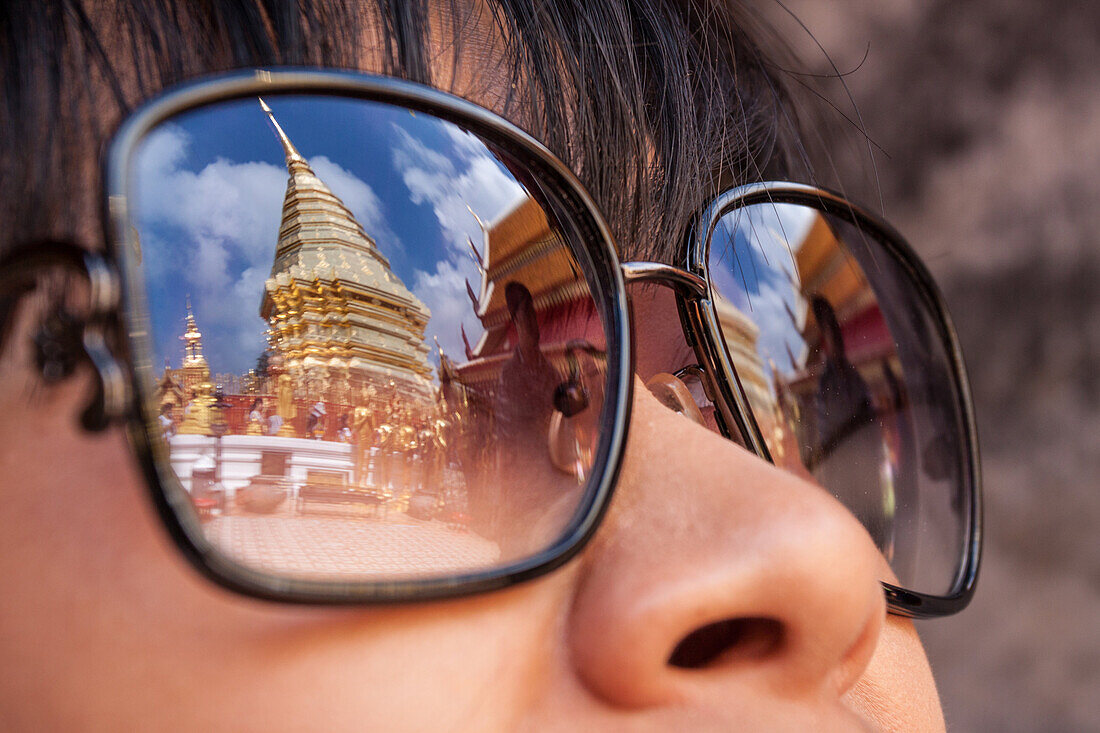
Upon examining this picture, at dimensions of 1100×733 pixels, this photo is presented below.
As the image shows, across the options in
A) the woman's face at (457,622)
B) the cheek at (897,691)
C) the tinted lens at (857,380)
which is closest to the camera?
the woman's face at (457,622)

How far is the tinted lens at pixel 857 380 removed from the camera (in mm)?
642

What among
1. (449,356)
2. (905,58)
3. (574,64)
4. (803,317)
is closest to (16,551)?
(449,356)

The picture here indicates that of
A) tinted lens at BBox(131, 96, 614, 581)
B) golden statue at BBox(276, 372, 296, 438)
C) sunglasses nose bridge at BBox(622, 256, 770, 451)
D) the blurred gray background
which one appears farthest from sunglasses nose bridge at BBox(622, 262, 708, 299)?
the blurred gray background

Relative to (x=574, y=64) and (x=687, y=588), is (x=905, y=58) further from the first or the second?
(x=687, y=588)

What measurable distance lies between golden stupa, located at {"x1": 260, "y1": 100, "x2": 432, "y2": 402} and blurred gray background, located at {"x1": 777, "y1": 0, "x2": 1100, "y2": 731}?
0.99 m

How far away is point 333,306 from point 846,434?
1.76ft

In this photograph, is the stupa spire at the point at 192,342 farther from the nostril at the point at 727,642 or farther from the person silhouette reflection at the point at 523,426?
the nostril at the point at 727,642

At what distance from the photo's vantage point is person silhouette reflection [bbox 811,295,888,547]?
68 cm

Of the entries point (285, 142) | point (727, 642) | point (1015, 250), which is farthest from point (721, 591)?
point (1015, 250)

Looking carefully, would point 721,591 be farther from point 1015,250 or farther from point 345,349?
point 1015,250

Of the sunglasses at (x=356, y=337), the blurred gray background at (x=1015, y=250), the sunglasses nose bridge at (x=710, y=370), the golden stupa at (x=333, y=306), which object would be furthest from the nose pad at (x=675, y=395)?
the blurred gray background at (x=1015, y=250)

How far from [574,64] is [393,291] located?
0.80 ft

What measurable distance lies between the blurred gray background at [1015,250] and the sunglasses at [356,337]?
911 millimetres

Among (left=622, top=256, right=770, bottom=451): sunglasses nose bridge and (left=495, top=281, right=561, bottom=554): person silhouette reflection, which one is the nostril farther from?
(left=622, top=256, right=770, bottom=451): sunglasses nose bridge
